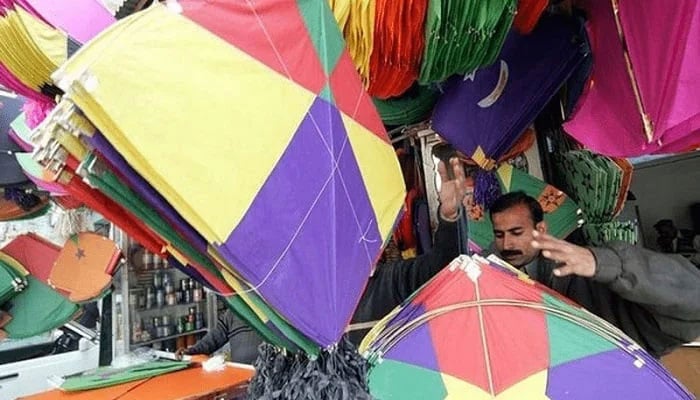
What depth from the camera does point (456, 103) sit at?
1327 millimetres

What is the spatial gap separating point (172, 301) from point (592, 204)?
7.94 ft

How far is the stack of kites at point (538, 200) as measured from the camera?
1487mm

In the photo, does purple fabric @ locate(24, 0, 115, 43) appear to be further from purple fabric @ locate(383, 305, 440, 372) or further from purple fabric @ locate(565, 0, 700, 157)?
purple fabric @ locate(565, 0, 700, 157)

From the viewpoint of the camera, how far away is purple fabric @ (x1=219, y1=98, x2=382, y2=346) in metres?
0.45

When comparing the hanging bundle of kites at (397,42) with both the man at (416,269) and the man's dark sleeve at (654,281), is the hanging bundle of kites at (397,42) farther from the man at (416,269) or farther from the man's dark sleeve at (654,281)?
the man's dark sleeve at (654,281)

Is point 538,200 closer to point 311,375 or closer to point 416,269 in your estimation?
point 416,269

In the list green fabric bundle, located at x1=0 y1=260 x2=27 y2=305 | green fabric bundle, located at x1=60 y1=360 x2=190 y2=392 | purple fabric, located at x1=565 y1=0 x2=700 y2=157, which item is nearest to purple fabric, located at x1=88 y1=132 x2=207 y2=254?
purple fabric, located at x1=565 y1=0 x2=700 y2=157

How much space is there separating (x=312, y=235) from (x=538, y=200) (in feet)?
4.02

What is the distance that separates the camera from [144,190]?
41 cm

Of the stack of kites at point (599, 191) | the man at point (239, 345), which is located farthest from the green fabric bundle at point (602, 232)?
the man at point (239, 345)

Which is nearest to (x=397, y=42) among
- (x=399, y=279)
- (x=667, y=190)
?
(x=399, y=279)

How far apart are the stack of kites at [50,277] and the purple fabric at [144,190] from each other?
2326mm

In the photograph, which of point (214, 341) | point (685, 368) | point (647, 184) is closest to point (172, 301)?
point (214, 341)

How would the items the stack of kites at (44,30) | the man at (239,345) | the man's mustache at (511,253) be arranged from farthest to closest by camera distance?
1. the man at (239,345)
2. the man's mustache at (511,253)
3. the stack of kites at (44,30)
